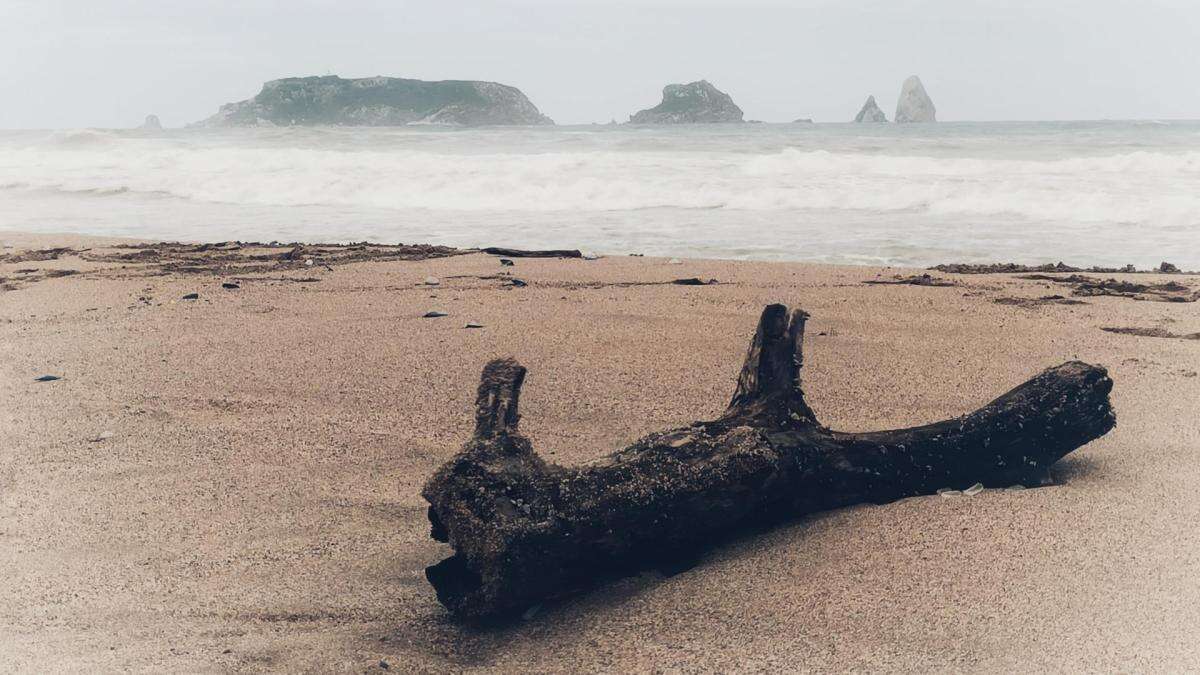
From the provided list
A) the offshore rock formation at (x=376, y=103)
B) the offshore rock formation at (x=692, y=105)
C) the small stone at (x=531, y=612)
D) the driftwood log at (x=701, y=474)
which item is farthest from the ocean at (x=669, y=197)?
the offshore rock formation at (x=376, y=103)

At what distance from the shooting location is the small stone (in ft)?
7.45

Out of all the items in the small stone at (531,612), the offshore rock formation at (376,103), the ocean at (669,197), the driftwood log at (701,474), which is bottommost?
the small stone at (531,612)

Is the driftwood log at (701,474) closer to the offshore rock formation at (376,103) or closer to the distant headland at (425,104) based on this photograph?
the distant headland at (425,104)

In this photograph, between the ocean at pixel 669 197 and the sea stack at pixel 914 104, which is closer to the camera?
the ocean at pixel 669 197

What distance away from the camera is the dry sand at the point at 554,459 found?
2.13m

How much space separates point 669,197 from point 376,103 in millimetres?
79941

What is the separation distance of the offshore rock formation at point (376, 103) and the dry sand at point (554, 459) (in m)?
86.8

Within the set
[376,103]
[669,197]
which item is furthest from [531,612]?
[376,103]

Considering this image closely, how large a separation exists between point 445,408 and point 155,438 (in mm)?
1074

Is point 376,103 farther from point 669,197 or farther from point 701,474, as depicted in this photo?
point 701,474

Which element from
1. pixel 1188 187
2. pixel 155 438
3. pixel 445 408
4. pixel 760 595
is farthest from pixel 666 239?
pixel 1188 187

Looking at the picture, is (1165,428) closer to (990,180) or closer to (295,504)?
(295,504)

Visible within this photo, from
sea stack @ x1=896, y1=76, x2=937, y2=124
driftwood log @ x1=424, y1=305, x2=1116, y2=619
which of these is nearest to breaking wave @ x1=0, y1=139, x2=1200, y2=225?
driftwood log @ x1=424, y1=305, x2=1116, y2=619

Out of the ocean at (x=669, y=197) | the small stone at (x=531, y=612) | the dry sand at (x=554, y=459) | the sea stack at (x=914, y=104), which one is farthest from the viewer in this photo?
the sea stack at (x=914, y=104)
